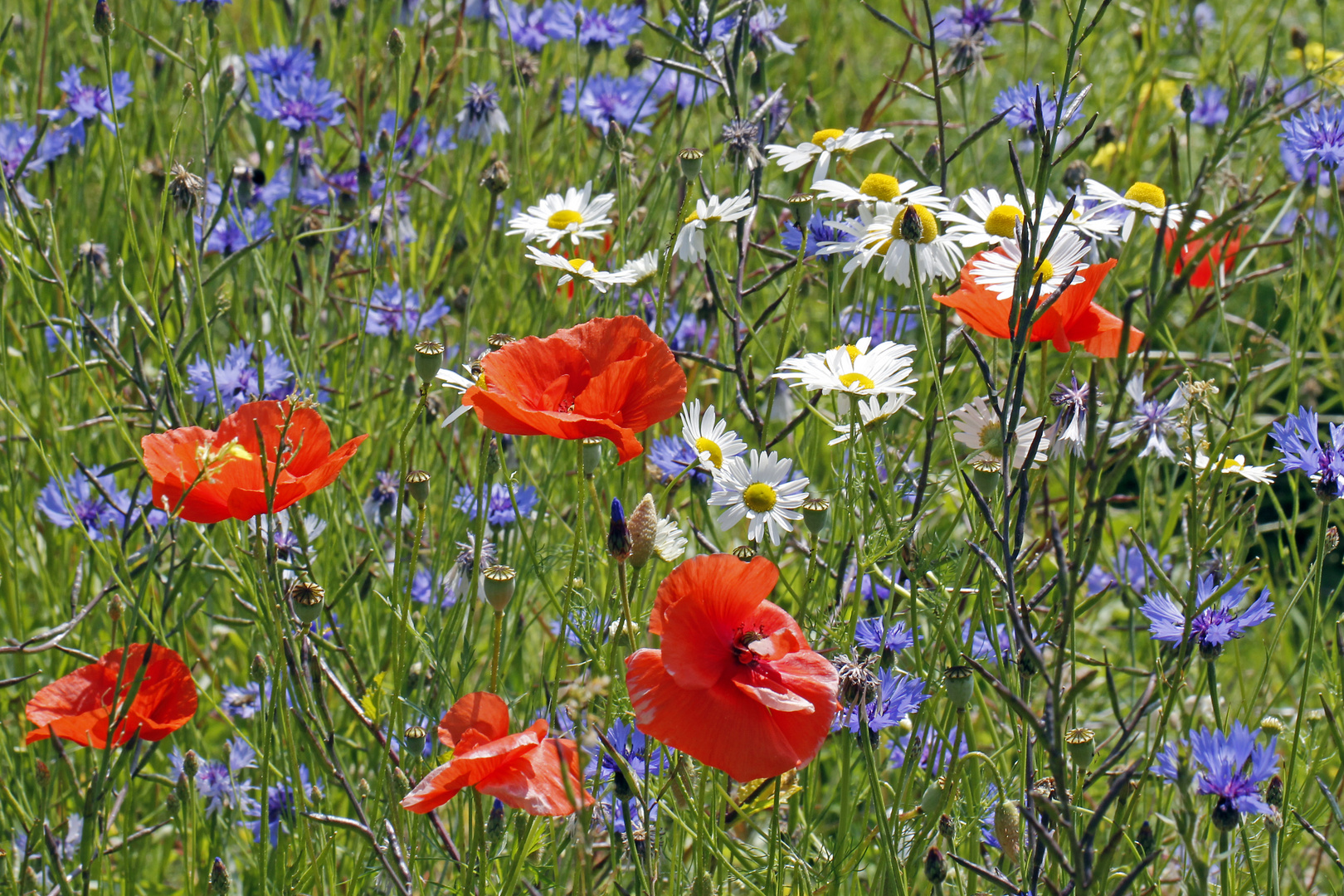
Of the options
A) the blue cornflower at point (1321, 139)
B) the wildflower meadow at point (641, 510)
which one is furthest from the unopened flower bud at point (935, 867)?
the blue cornflower at point (1321, 139)

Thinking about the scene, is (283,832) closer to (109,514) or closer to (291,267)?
(109,514)

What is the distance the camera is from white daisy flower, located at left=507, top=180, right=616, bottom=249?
1008 millimetres

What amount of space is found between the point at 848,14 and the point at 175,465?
2.64 m

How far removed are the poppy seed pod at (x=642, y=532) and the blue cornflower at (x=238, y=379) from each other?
26.0 inches

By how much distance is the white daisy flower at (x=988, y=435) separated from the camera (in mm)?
798

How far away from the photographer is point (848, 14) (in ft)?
9.82

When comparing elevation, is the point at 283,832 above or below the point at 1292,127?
below

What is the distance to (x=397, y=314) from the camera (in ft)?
4.92

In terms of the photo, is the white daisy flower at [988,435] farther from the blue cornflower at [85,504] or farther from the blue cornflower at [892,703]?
the blue cornflower at [85,504]

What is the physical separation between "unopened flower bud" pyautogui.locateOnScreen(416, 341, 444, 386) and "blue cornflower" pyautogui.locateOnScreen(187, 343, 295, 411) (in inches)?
18.4

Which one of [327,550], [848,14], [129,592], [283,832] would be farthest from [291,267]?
[848,14]

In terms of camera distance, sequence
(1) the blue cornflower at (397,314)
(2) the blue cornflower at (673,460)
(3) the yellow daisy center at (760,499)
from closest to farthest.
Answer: (3) the yellow daisy center at (760,499) < (2) the blue cornflower at (673,460) < (1) the blue cornflower at (397,314)

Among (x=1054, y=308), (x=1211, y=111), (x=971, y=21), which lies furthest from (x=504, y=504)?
(x=1211, y=111)

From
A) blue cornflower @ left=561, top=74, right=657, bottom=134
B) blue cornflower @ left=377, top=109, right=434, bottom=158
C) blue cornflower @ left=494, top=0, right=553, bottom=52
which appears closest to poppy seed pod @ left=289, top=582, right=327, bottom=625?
blue cornflower @ left=377, top=109, right=434, bottom=158
